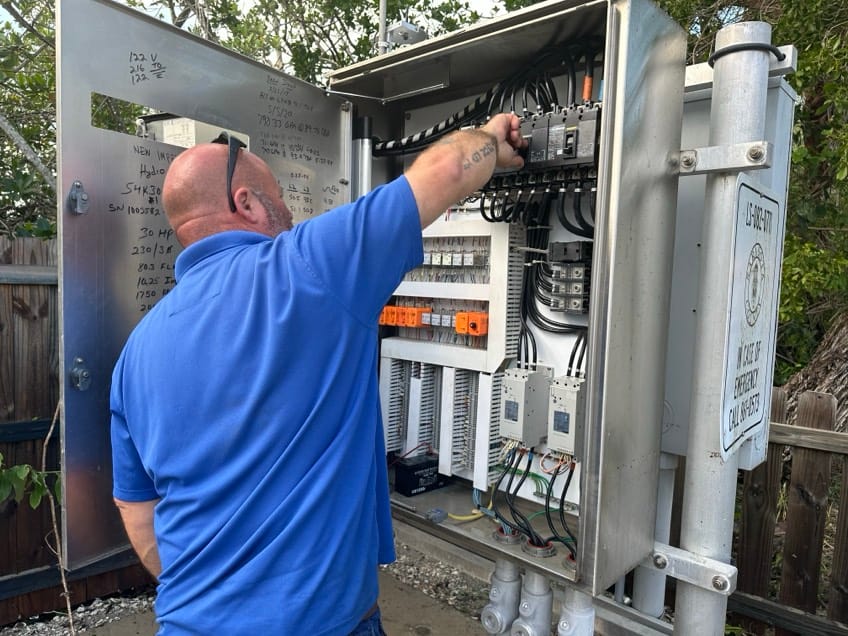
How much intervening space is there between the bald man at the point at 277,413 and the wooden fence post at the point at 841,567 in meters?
2.11

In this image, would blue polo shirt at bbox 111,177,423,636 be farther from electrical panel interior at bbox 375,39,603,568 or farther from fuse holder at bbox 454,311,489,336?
fuse holder at bbox 454,311,489,336

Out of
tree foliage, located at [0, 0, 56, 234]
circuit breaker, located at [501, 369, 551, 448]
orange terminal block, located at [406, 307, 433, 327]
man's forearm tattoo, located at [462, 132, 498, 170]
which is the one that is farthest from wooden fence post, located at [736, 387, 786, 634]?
tree foliage, located at [0, 0, 56, 234]

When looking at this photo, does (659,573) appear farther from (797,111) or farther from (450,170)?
(797,111)

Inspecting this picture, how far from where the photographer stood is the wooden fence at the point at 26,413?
275 centimetres

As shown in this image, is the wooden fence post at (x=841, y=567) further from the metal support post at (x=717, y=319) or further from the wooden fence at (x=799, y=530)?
the metal support post at (x=717, y=319)

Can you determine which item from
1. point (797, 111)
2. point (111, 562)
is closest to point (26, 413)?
point (111, 562)

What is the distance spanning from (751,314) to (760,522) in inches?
63.1

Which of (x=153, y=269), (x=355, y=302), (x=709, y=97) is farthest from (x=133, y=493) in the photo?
(x=709, y=97)

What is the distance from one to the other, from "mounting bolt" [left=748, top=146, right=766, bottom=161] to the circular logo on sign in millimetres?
231

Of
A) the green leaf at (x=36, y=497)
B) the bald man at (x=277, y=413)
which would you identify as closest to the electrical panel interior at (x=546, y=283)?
the bald man at (x=277, y=413)

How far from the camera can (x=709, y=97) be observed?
1.62 metres

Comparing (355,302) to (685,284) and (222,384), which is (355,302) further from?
(685,284)

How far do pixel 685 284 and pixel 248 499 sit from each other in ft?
3.97

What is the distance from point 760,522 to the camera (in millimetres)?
2633
